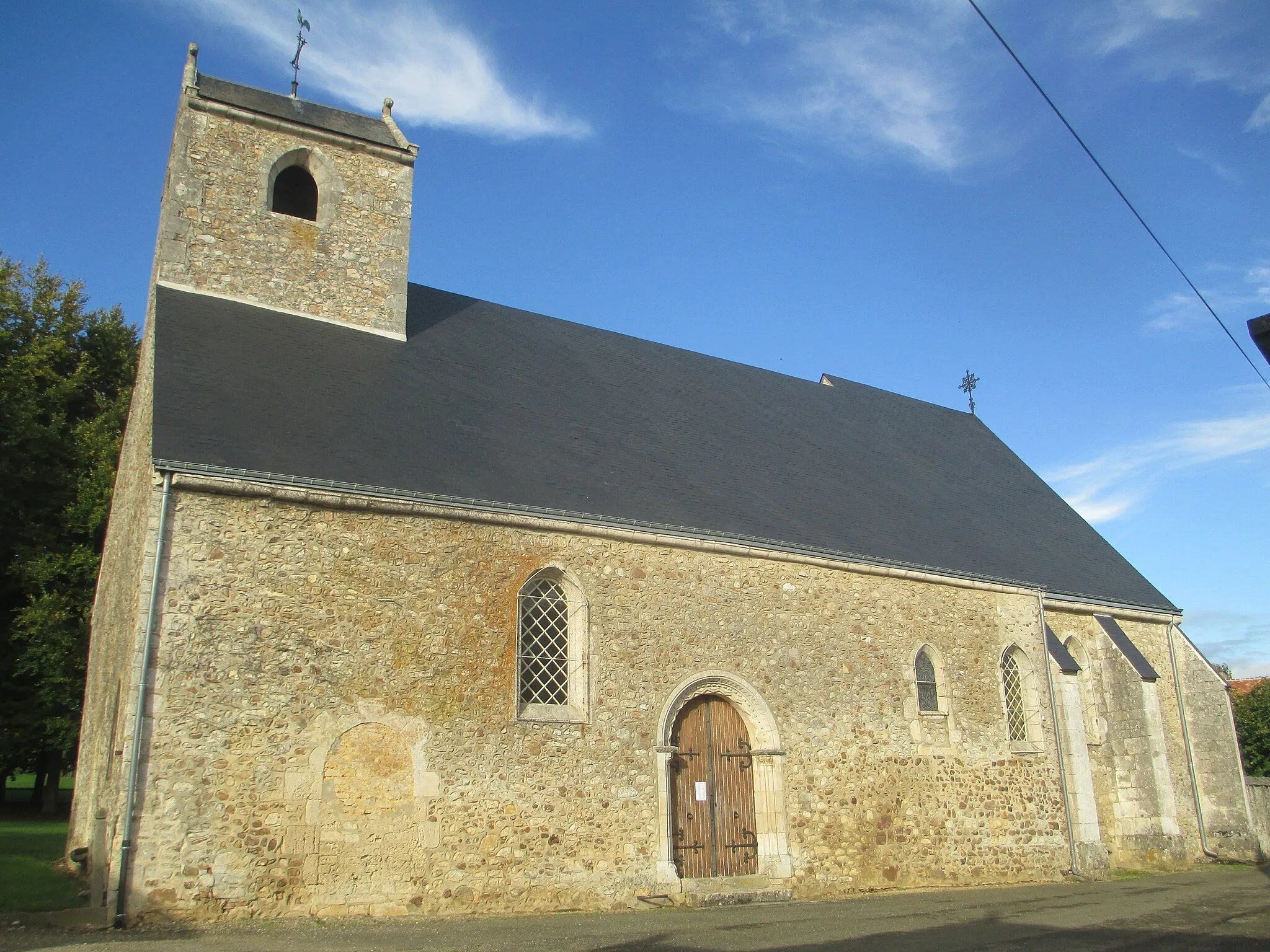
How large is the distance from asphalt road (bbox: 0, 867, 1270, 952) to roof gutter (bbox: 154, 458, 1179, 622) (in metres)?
4.06

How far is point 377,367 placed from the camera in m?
13.4

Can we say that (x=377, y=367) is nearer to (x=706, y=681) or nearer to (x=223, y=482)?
(x=223, y=482)

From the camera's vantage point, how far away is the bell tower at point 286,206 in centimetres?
1364

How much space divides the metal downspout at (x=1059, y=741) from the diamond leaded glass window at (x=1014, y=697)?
1.34ft

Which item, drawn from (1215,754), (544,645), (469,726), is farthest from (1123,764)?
(469,726)

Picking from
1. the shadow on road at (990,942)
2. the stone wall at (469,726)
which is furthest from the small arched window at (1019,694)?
the shadow on road at (990,942)

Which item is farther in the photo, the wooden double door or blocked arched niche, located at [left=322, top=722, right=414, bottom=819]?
the wooden double door

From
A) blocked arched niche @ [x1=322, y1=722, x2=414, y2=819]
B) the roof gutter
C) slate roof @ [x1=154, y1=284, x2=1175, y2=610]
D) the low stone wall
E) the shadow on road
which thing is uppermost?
slate roof @ [x1=154, y1=284, x2=1175, y2=610]

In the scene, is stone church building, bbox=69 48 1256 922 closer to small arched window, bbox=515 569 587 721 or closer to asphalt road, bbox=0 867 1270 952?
small arched window, bbox=515 569 587 721

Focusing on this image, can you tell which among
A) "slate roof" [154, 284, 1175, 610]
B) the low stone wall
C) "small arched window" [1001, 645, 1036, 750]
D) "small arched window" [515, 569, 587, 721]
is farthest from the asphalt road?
the low stone wall

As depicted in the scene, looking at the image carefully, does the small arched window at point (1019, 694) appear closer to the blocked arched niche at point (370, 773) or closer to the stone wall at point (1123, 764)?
the stone wall at point (1123, 764)

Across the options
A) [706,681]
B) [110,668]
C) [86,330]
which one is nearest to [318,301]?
[110,668]

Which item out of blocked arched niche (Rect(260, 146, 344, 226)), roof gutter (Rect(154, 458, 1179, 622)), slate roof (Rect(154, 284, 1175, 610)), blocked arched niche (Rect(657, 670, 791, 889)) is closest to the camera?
roof gutter (Rect(154, 458, 1179, 622))

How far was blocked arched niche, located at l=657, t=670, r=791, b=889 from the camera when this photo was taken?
11.7 m
